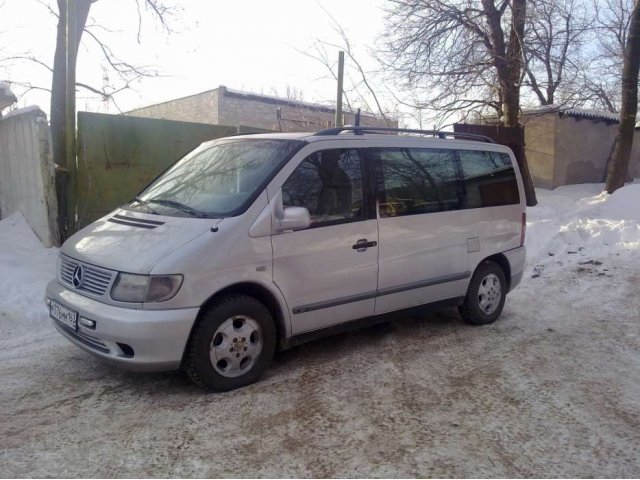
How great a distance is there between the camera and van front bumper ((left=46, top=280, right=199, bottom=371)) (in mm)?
3678

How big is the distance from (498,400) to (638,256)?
222 inches

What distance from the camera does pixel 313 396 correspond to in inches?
159

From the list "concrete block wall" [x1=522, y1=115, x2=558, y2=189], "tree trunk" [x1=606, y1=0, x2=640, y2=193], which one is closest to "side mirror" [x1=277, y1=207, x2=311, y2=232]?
"tree trunk" [x1=606, y1=0, x2=640, y2=193]

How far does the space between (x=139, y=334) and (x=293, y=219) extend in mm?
1329

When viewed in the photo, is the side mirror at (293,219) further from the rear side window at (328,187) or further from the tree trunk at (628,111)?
the tree trunk at (628,111)

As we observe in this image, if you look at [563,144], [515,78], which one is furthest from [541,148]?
[515,78]

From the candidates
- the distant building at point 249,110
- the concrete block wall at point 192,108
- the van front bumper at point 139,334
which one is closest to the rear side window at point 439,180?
the van front bumper at point 139,334

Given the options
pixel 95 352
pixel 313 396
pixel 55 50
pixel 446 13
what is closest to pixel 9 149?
pixel 55 50

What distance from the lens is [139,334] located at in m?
3.67

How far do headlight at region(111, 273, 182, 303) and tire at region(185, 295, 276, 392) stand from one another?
330 mm

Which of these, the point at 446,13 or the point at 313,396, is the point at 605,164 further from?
the point at 313,396

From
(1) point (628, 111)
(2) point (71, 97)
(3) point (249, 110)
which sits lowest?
(2) point (71, 97)

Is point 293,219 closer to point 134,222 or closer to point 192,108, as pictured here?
point 134,222

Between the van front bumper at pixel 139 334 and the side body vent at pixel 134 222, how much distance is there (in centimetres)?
67
